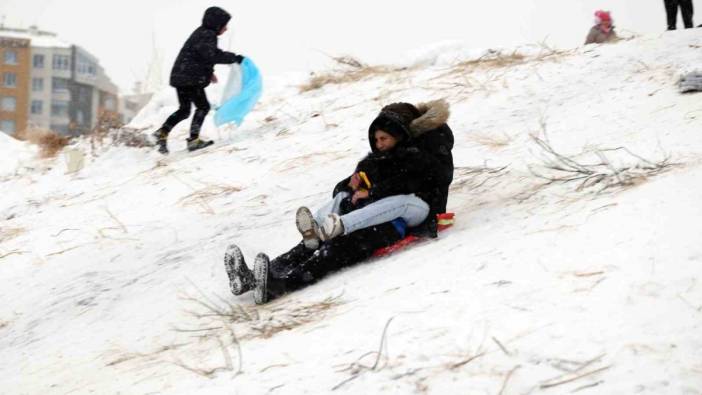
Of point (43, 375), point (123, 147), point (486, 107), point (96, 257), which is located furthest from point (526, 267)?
point (123, 147)

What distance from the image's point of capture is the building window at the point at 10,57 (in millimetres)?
47344

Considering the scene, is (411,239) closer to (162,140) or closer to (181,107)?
(181,107)

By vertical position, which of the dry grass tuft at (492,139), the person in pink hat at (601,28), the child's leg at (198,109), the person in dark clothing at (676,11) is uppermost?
the person in pink hat at (601,28)

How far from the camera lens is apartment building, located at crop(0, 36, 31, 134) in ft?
155

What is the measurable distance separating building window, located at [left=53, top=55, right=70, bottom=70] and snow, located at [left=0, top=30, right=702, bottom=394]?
50.7 m

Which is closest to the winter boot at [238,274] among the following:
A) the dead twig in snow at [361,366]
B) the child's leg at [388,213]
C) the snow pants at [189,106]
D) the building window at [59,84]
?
the child's leg at [388,213]

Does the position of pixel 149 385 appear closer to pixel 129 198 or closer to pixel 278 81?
pixel 129 198

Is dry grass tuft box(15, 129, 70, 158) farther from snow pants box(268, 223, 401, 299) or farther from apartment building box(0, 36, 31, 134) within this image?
apartment building box(0, 36, 31, 134)

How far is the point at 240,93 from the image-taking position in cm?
604

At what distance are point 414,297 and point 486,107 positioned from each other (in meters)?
3.53

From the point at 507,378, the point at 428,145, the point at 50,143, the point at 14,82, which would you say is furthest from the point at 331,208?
the point at 14,82

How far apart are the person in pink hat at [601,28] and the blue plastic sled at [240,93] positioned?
→ 447 cm

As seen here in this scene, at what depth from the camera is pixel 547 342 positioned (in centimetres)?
141

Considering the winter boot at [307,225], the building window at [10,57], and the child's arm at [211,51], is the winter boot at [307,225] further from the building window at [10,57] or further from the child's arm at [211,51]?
the building window at [10,57]
